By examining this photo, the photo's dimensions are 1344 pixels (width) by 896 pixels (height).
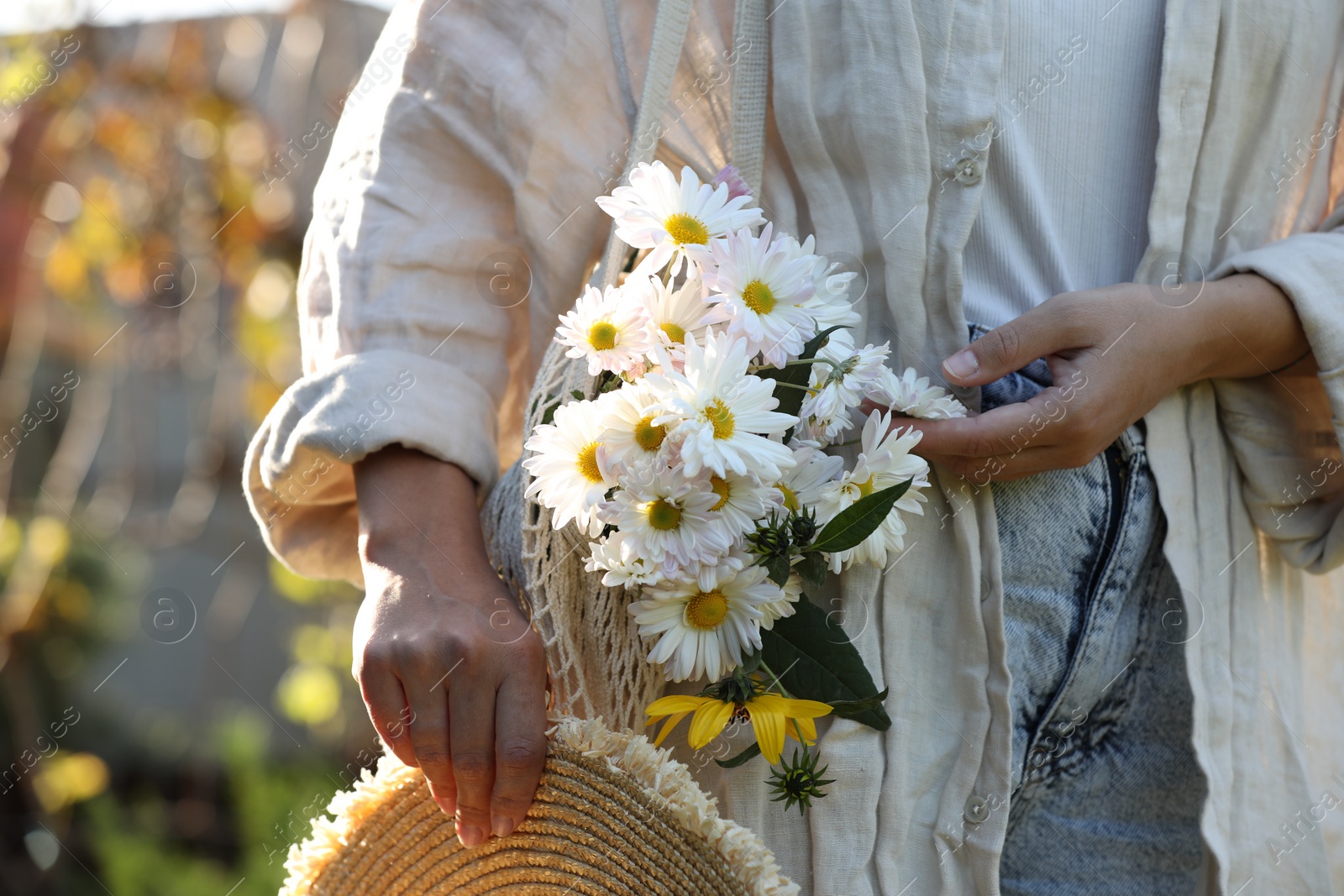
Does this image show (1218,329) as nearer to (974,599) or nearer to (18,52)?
(974,599)

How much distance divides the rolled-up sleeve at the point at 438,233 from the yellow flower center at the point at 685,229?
0.21m

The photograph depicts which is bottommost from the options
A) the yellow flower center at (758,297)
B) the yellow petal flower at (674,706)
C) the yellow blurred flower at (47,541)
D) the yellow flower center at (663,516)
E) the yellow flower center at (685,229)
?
the yellow petal flower at (674,706)

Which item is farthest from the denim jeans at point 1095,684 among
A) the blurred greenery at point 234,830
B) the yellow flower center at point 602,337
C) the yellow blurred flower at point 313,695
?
the yellow blurred flower at point 313,695

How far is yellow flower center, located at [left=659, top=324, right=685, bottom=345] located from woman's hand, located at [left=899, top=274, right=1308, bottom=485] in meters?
0.20

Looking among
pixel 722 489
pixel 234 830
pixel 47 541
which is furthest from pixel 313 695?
pixel 722 489

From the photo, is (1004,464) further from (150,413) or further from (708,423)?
(150,413)

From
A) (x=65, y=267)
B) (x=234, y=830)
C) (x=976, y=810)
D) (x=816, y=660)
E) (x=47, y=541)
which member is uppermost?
(x=65, y=267)

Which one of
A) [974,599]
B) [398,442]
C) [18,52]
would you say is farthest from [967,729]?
[18,52]

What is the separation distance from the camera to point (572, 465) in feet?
2.50

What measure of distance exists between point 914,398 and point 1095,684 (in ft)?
1.00

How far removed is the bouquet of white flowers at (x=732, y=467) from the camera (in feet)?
2.41

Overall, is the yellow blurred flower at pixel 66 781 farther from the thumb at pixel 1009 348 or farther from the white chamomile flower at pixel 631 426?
the thumb at pixel 1009 348

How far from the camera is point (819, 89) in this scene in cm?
90

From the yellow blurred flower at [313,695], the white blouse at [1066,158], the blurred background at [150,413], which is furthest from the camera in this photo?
the yellow blurred flower at [313,695]
